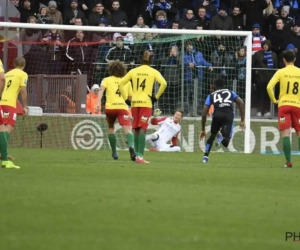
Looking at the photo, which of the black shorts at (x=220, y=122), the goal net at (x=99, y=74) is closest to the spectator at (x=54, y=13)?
the goal net at (x=99, y=74)

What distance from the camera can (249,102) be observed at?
90.1 feet

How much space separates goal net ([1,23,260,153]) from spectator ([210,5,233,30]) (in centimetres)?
170

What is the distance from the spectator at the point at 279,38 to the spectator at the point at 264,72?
0.94 m

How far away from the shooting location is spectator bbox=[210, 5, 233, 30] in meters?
30.4

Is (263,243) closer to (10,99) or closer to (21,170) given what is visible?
(21,170)

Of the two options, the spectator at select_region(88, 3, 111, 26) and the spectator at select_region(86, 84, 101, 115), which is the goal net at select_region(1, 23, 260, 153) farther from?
the spectator at select_region(88, 3, 111, 26)

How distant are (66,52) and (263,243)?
765 inches

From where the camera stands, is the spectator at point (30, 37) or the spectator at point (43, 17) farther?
the spectator at point (43, 17)

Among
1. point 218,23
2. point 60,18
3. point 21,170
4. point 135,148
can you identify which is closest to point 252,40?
point 218,23

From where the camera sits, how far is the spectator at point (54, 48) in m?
28.0

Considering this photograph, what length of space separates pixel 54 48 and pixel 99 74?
135 centimetres

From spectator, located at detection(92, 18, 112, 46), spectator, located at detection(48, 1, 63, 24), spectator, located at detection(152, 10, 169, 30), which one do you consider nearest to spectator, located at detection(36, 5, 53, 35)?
spectator, located at detection(48, 1, 63, 24)

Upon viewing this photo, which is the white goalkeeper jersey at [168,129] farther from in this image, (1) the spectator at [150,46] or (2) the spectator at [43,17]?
(2) the spectator at [43,17]

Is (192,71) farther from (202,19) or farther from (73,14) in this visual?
(73,14)
